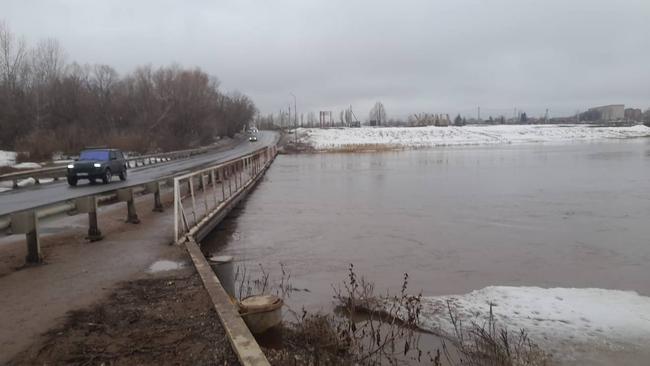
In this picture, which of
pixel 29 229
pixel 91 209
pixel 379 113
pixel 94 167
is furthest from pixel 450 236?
pixel 379 113

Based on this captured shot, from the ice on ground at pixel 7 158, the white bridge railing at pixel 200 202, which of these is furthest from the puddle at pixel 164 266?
the ice on ground at pixel 7 158

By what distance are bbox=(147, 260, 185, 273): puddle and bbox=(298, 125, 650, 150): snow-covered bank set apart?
71898 millimetres

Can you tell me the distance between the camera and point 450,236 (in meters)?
13.5

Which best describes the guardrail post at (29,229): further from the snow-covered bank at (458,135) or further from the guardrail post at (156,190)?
the snow-covered bank at (458,135)

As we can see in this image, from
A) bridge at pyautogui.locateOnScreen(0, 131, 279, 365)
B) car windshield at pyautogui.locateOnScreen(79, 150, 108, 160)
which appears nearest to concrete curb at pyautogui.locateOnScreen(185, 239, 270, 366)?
bridge at pyautogui.locateOnScreen(0, 131, 279, 365)

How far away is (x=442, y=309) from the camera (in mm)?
7840

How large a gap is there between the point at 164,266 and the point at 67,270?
4.53 ft

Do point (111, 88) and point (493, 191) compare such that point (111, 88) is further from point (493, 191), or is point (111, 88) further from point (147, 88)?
point (493, 191)

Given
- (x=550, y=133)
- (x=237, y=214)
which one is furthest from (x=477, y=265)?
(x=550, y=133)

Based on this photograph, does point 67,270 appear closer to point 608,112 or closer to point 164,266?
point 164,266

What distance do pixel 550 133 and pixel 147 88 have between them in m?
76.5

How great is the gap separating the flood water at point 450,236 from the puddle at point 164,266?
1.93m

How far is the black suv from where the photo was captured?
24.5 meters

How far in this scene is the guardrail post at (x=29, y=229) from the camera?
7484 mm
